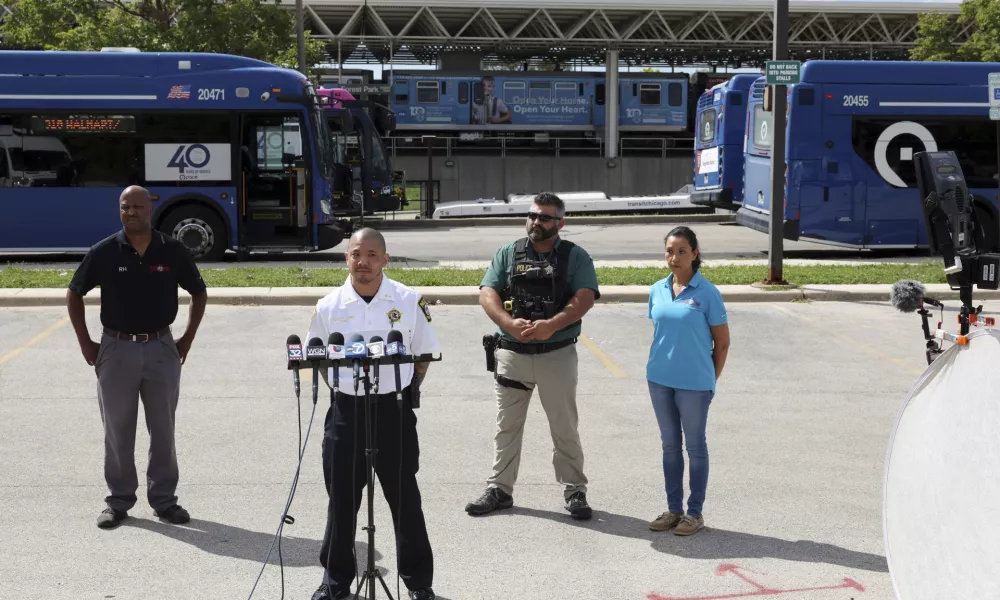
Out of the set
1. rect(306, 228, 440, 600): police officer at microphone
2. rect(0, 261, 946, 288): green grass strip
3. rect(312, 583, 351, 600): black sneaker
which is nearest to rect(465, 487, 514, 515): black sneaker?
rect(306, 228, 440, 600): police officer at microphone

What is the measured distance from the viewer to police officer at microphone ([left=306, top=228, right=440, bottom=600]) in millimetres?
4715

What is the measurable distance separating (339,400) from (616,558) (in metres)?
1.71

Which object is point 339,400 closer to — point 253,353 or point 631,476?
point 631,476

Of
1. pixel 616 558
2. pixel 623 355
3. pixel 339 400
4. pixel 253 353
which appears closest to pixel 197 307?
pixel 339 400

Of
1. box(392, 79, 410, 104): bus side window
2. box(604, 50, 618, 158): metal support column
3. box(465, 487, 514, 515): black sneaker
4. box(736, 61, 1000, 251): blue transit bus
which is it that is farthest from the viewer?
box(604, 50, 618, 158): metal support column

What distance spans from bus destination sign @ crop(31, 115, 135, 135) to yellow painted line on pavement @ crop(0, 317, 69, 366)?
269 inches

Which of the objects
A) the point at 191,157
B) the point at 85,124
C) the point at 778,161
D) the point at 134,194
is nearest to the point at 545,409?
the point at 134,194

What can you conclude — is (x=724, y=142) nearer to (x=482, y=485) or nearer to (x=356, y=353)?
(x=482, y=485)

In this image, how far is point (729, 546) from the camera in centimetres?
573

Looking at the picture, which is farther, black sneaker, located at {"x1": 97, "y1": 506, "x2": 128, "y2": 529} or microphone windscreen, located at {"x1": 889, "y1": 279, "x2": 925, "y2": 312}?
black sneaker, located at {"x1": 97, "y1": 506, "x2": 128, "y2": 529}

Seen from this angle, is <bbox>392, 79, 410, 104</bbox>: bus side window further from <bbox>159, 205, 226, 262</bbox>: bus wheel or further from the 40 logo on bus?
<bbox>159, 205, 226, 262</bbox>: bus wheel

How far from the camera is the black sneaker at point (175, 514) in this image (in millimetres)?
6027

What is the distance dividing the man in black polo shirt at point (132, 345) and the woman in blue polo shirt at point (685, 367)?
256cm

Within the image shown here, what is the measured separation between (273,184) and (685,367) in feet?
45.6
